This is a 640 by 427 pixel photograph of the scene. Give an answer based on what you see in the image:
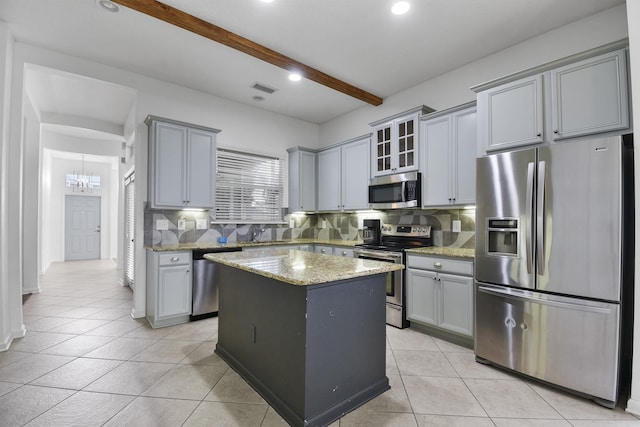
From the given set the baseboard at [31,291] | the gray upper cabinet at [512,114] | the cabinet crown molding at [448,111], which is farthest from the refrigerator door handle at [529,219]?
the baseboard at [31,291]

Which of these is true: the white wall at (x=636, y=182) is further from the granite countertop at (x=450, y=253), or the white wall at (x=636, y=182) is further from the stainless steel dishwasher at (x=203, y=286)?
the stainless steel dishwasher at (x=203, y=286)

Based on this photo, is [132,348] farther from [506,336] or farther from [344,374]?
[506,336]

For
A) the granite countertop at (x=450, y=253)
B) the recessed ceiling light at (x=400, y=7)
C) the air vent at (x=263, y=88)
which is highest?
the recessed ceiling light at (x=400, y=7)

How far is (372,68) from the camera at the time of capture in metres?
3.60

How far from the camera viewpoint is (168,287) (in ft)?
11.3

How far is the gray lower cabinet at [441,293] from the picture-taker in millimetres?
2889

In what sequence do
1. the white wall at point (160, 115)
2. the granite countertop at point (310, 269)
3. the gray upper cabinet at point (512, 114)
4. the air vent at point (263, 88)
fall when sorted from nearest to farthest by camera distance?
the granite countertop at point (310, 269) → the gray upper cabinet at point (512, 114) → the white wall at point (160, 115) → the air vent at point (263, 88)

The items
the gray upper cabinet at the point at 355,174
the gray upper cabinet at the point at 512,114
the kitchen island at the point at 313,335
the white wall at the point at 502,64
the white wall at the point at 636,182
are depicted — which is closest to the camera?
the kitchen island at the point at 313,335

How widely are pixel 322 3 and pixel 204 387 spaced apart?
3086 mm

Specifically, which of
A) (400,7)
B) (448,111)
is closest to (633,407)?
(448,111)

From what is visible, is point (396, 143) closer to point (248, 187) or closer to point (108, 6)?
point (248, 187)

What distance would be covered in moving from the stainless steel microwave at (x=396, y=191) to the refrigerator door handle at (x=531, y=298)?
1340 millimetres

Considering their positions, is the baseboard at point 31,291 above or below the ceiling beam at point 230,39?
below

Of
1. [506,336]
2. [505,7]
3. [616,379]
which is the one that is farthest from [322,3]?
[616,379]
